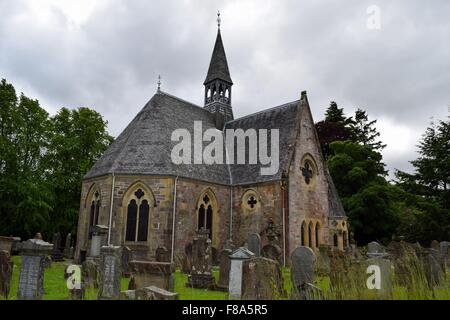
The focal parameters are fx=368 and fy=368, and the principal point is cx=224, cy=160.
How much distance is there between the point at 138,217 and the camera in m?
20.1

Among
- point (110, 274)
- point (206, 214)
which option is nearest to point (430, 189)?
point (206, 214)

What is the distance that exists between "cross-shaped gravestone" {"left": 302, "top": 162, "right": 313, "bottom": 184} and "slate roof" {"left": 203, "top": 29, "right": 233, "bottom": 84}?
11.1 meters

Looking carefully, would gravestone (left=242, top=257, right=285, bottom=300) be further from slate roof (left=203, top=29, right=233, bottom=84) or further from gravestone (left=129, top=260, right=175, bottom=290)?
slate roof (left=203, top=29, right=233, bottom=84)

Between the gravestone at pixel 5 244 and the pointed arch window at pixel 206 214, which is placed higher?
the pointed arch window at pixel 206 214

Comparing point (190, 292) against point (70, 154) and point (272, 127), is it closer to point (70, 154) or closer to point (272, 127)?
point (272, 127)

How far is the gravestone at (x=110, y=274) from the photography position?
8.55 meters

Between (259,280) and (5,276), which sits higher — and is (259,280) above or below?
above

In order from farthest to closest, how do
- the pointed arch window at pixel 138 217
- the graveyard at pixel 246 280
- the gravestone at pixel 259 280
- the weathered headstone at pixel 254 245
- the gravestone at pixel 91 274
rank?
the pointed arch window at pixel 138 217 → the weathered headstone at pixel 254 245 → the gravestone at pixel 91 274 → the gravestone at pixel 259 280 → the graveyard at pixel 246 280

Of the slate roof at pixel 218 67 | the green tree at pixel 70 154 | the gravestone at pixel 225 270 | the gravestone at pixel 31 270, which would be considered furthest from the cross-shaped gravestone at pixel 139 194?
the green tree at pixel 70 154

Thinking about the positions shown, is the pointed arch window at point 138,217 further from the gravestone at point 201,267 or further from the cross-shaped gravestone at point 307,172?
the cross-shaped gravestone at point 307,172

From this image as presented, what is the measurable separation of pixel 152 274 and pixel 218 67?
23.5 metres

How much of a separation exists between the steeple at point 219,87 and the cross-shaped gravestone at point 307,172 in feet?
27.2

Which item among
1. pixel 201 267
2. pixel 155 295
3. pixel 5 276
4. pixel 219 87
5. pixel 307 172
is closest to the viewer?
pixel 155 295

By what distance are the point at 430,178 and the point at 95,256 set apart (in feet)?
80.2
